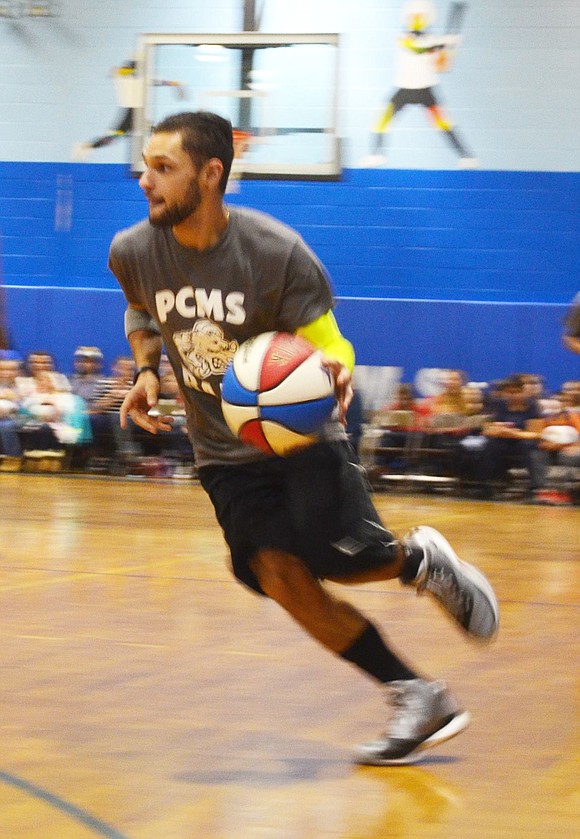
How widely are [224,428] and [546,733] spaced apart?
1207mm

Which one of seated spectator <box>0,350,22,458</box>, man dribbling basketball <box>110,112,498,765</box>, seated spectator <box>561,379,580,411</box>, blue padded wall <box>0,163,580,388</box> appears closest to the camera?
man dribbling basketball <box>110,112,498,765</box>

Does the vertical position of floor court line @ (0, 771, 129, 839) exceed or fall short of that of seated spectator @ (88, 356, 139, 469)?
it exceeds it

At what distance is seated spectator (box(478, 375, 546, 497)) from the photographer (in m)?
12.7

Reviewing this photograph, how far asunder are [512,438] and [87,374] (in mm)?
4683

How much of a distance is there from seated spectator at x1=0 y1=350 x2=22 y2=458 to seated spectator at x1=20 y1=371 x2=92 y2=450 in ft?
0.26

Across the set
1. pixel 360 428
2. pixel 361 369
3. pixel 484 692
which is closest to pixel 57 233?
pixel 361 369

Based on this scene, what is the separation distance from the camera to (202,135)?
3.25m

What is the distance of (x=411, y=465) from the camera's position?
13188 mm

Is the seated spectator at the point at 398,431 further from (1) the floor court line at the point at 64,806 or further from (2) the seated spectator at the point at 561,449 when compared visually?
(1) the floor court line at the point at 64,806

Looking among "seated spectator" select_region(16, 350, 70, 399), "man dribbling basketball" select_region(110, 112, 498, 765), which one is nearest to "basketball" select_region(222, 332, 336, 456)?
"man dribbling basketball" select_region(110, 112, 498, 765)

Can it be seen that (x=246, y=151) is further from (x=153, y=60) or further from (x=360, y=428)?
(x=360, y=428)

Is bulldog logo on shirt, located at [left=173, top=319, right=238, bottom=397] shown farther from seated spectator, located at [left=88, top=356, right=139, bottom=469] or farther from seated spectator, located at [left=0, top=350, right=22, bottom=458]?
seated spectator, located at [left=0, top=350, right=22, bottom=458]

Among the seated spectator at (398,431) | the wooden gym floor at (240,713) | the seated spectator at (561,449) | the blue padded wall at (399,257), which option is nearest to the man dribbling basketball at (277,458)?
the wooden gym floor at (240,713)

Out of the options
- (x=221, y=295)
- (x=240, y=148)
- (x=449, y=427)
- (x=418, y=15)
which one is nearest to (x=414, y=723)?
(x=221, y=295)
